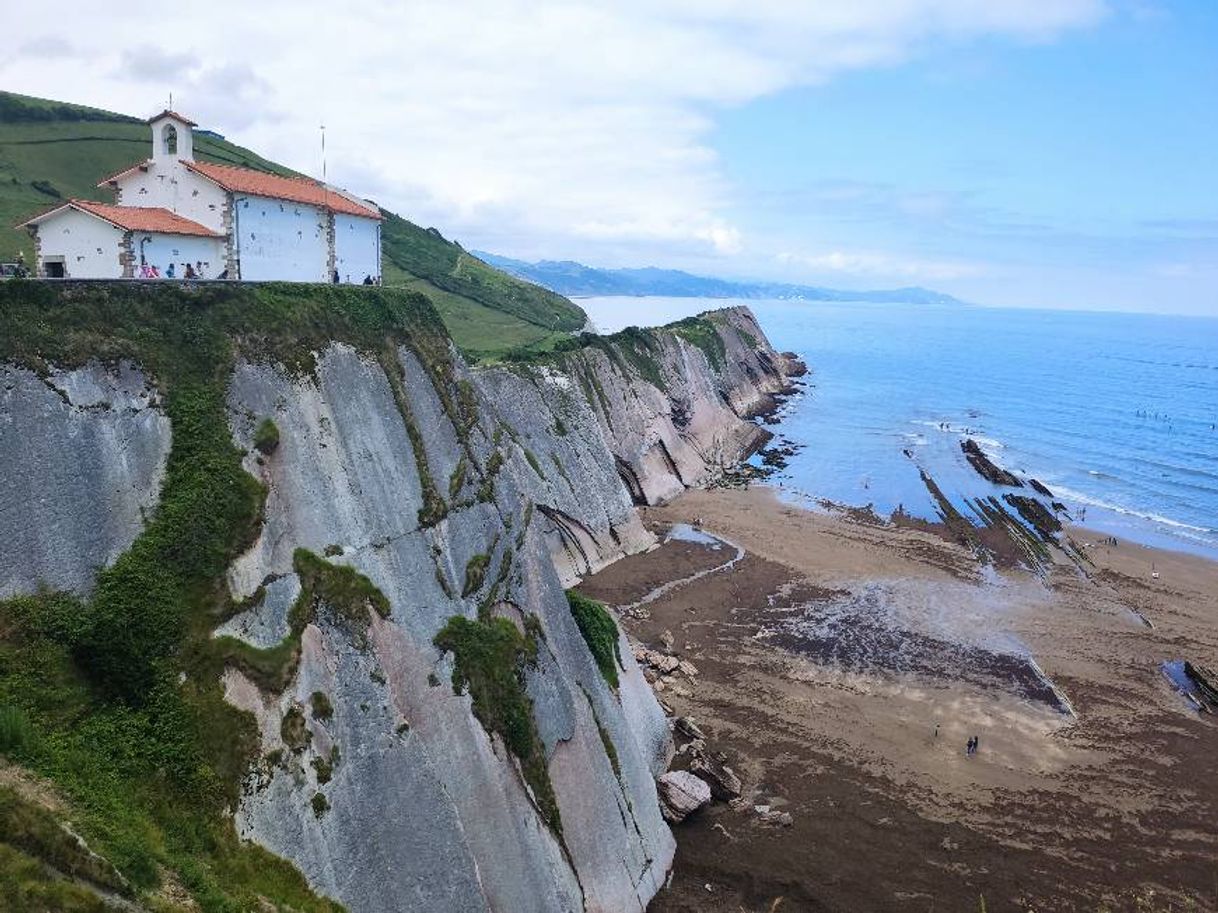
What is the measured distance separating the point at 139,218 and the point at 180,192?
2.75 m

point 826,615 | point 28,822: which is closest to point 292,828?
point 28,822

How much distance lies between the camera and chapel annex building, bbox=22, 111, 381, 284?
87.6ft

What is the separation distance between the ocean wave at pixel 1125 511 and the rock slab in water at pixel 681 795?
204 ft

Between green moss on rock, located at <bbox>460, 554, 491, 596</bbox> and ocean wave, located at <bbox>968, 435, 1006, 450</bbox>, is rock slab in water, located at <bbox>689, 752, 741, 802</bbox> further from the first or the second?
ocean wave, located at <bbox>968, 435, 1006, 450</bbox>

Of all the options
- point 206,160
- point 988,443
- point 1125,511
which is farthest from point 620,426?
point 206,160

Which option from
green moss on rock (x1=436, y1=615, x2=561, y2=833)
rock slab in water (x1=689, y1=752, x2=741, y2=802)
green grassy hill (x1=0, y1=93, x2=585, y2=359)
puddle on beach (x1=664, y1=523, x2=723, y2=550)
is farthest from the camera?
green grassy hill (x1=0, y1=93, x2=585, y2=359)

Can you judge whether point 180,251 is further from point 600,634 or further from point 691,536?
point 691,536

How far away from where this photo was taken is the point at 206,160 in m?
111

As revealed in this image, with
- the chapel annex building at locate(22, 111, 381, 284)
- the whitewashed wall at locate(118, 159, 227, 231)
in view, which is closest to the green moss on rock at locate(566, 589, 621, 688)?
the chapel annex building at locate(22, 111, 381, 284)

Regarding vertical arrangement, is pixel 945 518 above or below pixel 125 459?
below

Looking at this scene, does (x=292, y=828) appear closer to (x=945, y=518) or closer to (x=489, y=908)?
(x=489, y=908)

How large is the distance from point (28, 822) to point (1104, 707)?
1693 inches

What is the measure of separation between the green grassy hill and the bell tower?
35807 mm

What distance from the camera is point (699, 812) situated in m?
30.3
